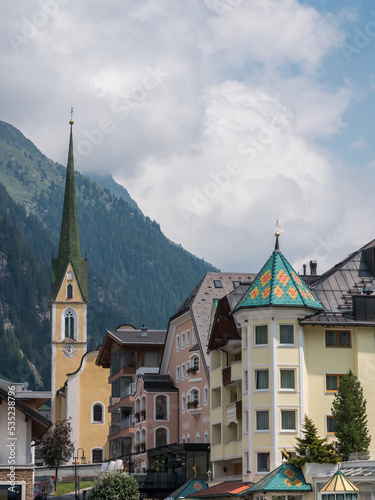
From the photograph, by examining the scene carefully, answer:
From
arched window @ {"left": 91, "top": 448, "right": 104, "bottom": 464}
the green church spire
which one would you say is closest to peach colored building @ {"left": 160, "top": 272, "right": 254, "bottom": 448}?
arched window @ {"left": 91, "top": 448, "right": 104, "bottom": 464}

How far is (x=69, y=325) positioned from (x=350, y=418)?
109m

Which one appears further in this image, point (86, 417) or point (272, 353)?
point (86, 417)

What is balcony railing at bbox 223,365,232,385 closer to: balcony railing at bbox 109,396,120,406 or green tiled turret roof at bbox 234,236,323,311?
green tiled turret roof at bbox 234,236,323,311

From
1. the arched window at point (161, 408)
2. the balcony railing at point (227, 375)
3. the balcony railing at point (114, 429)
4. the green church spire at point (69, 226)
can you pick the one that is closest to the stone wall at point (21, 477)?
the balcony railing at point (227, 375)

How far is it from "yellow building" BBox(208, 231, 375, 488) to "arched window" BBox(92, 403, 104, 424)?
64.6 metres

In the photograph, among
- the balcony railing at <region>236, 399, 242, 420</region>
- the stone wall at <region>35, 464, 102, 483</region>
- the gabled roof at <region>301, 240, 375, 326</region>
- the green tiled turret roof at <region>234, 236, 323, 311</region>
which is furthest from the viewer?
the stone wall at <region>35, 464, 102, 483</region>

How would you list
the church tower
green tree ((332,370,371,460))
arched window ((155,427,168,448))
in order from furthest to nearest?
the church tower
arched window ((155,427,168,448))
green tree ((332,370,371,460))

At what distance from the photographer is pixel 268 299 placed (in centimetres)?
6462

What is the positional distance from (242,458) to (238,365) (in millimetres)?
5945

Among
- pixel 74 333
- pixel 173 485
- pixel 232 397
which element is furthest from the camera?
pixel 74 333

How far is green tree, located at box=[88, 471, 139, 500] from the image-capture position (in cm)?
6662

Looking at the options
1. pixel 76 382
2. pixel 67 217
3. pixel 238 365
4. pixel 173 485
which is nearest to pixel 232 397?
pixel 238 365

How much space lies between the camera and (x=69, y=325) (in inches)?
6575

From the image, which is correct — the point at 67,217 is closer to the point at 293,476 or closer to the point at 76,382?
the point at 76,382
